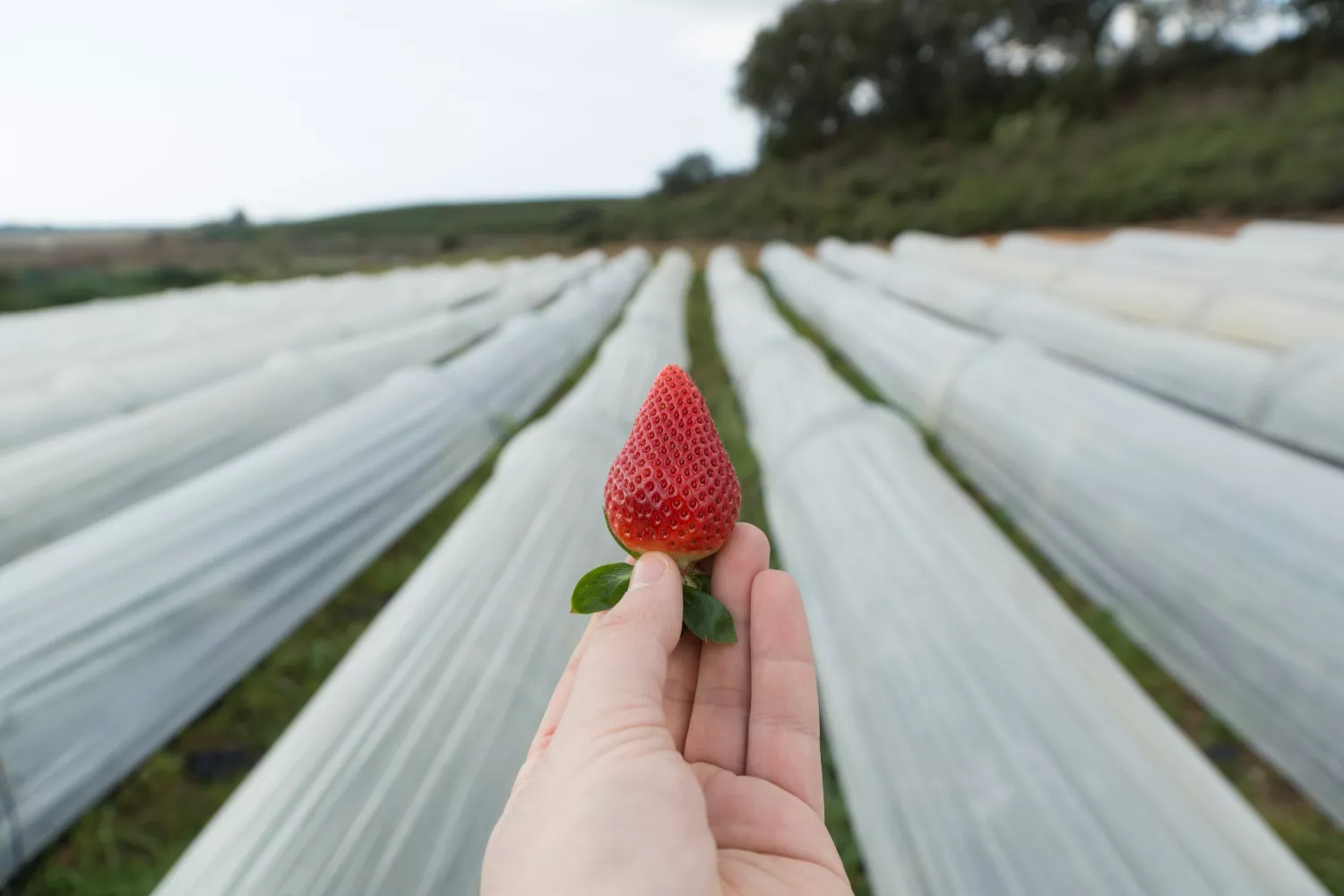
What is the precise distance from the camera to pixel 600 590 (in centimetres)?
92

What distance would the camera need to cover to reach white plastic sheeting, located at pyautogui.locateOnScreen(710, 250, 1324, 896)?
116cm

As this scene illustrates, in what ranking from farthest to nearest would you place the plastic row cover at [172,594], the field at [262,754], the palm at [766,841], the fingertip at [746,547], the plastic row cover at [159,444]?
the plastic row cover at [159,444] → the field at [262,754] → the plastic row cover at [172,594] → the fingertip at [746,547] → the palm at [766,841]

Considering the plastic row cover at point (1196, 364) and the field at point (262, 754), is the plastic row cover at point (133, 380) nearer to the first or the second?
the field at point (262, 754)

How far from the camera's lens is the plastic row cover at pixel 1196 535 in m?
1.66

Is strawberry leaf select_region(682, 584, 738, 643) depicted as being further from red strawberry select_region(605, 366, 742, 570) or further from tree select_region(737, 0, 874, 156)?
tree select_region(737, 0, 874, 156)

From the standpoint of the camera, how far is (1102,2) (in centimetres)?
2494

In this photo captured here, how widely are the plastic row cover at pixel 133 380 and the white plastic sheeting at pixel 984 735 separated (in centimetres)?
346

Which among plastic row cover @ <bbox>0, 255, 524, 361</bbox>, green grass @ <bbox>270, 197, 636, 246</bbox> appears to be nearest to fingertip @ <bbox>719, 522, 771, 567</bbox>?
plastic row cover @ <bbox>0, 255, 524, 361</bbox>

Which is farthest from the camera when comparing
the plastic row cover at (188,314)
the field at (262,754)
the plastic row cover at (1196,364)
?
the plastic row cover at (188,314)

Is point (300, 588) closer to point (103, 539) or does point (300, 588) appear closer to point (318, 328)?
point (103, 539)

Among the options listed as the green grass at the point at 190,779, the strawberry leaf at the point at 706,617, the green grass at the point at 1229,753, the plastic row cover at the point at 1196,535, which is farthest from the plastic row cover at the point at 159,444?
the green grass at the point at 1229,753

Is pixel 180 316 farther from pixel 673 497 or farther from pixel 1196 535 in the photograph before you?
pixel 1196 535

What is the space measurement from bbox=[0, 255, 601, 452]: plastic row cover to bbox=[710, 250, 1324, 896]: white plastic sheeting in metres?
3.46

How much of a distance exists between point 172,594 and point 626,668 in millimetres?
1756
